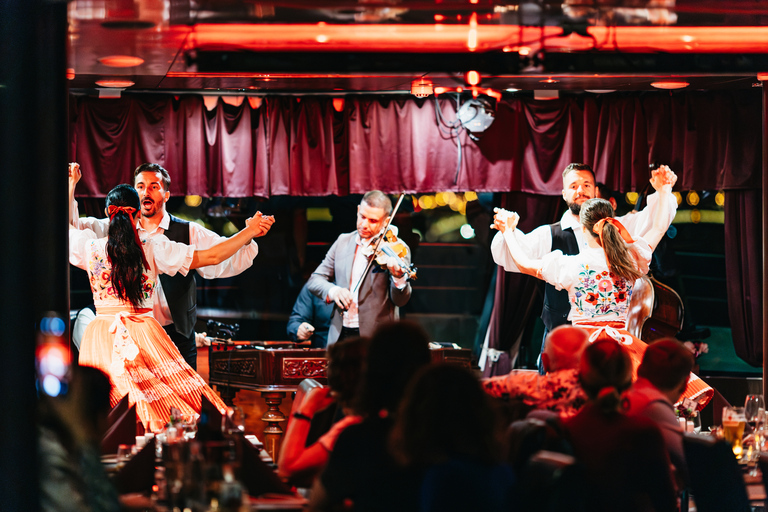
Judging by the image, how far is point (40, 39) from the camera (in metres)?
3.72

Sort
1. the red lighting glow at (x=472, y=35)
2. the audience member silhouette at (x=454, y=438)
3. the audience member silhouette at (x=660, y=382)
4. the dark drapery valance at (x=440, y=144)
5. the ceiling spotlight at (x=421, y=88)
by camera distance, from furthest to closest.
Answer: the dark drapery valance at (x=440, y=144), the ceiling spotlight at (x=421, y=88), the red lighting glow at (x=472, y=35), the audience member silhouette at (x=660, y=382), the audience member silhouette at (x=454, y=438)

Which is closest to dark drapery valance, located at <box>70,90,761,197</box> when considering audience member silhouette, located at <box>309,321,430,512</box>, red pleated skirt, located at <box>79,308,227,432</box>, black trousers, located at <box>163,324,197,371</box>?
black trousers, located at <box>163,324,197,371</box>

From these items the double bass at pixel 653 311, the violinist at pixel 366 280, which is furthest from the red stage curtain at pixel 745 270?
the violinist at pixel 366 280

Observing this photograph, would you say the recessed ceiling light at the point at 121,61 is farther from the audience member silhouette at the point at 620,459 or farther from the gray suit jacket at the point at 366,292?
the audience member silhouette at the point at 620,459

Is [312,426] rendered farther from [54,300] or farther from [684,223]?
[684,223]

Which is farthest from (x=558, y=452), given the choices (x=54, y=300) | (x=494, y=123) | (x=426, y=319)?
(x=426, y=319)

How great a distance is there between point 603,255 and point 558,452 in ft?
9.97

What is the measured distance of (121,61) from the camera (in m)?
5.88

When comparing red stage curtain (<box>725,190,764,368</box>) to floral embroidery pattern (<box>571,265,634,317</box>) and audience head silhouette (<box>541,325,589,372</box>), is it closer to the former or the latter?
floral embroidery pattern (<box>571,265,634,317</box>)

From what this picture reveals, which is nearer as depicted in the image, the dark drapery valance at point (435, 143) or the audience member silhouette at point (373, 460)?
the audience member silhouette at point (373, 460)

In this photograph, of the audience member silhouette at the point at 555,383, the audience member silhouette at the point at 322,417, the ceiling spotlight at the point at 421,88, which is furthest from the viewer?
the ceiling spotlight at the point at 421,88

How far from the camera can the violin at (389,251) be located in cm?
636

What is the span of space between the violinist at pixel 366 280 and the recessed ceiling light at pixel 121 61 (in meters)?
1.79

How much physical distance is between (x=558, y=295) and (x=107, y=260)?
3.20m
